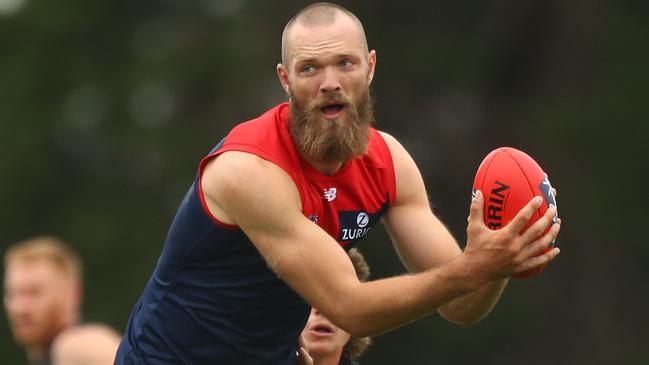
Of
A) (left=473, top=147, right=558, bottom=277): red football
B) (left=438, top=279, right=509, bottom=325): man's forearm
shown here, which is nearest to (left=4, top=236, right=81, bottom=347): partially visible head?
(left=438, top=279, right=509, bottom=325): man's forearm

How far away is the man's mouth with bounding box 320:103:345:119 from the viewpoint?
6.84m

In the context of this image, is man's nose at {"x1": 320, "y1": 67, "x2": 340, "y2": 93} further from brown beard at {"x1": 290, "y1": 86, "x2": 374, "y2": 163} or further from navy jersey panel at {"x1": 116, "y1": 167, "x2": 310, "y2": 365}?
navy jersey panel at {"x1": 116, "y1": 167, "x2": 310, "y2": 365}

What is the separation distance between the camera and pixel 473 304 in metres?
7.28

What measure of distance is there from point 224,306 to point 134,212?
729 inches

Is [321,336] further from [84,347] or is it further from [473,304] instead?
[84,347]

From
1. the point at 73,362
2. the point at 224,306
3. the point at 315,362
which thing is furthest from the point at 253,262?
the point at 73,362

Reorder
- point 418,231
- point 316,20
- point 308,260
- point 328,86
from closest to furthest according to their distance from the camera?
point 308,260 < point 328,86 < point 316,20 < point 418,231

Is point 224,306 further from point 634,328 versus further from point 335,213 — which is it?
point 634,328

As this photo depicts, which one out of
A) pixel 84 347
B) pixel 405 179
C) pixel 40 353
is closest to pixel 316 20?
pixel 405 179

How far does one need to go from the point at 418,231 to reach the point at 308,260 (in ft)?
3.34

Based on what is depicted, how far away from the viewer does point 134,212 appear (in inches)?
1001

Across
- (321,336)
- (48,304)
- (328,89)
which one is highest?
(328,89)

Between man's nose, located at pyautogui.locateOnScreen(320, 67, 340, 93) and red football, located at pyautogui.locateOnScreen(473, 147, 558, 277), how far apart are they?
0.71 metres

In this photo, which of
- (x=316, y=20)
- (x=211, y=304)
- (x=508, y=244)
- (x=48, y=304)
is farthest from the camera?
(x=48, y=304)
